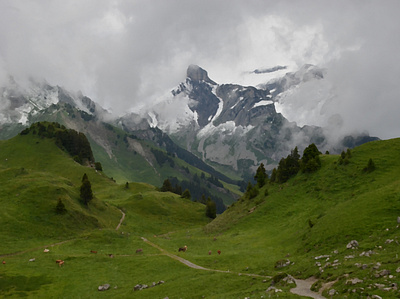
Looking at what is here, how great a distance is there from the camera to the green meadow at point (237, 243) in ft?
102

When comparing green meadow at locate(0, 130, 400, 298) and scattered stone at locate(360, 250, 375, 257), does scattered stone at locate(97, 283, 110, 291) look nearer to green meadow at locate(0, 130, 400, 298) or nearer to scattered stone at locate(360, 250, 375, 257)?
green meadow at locate(0, 130, 400, 298)

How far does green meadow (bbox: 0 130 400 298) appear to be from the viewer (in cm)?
3104

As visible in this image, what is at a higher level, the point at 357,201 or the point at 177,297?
the point at 357,201

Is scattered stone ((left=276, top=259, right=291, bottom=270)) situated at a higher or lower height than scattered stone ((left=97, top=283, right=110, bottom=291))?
lower

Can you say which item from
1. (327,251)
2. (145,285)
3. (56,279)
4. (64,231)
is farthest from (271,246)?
(64,231)

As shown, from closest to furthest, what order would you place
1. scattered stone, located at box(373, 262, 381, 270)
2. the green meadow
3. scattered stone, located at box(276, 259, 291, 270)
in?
scattered stone, located at box(373, 262, 381, 270) < the green meadow < scattered stone, located at box(276, 259, 291, 270)

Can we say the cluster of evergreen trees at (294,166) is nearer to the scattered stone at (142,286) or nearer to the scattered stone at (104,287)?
the scattered stone at (142,286)

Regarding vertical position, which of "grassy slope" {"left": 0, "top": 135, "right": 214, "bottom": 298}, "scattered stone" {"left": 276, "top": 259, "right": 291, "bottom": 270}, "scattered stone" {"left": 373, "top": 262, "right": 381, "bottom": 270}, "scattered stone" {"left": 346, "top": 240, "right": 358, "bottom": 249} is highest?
"grassy slope" {"left": 0, "top": 135, "right": 214, "bottom": 298}

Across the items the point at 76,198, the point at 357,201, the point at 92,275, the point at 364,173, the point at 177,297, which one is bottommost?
the point at 177,297

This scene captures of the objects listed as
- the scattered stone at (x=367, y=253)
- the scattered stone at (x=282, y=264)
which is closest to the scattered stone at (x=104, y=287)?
the scattered stone at (x=282, y=264)

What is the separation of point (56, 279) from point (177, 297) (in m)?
24.1

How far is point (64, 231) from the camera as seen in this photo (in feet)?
247

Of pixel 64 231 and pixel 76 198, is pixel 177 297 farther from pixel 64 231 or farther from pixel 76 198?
pixel 76 198

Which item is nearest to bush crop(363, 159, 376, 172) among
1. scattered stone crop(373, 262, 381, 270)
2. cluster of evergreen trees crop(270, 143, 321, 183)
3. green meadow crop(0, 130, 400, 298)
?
green meadow crop(0, 130, 400, 298)
